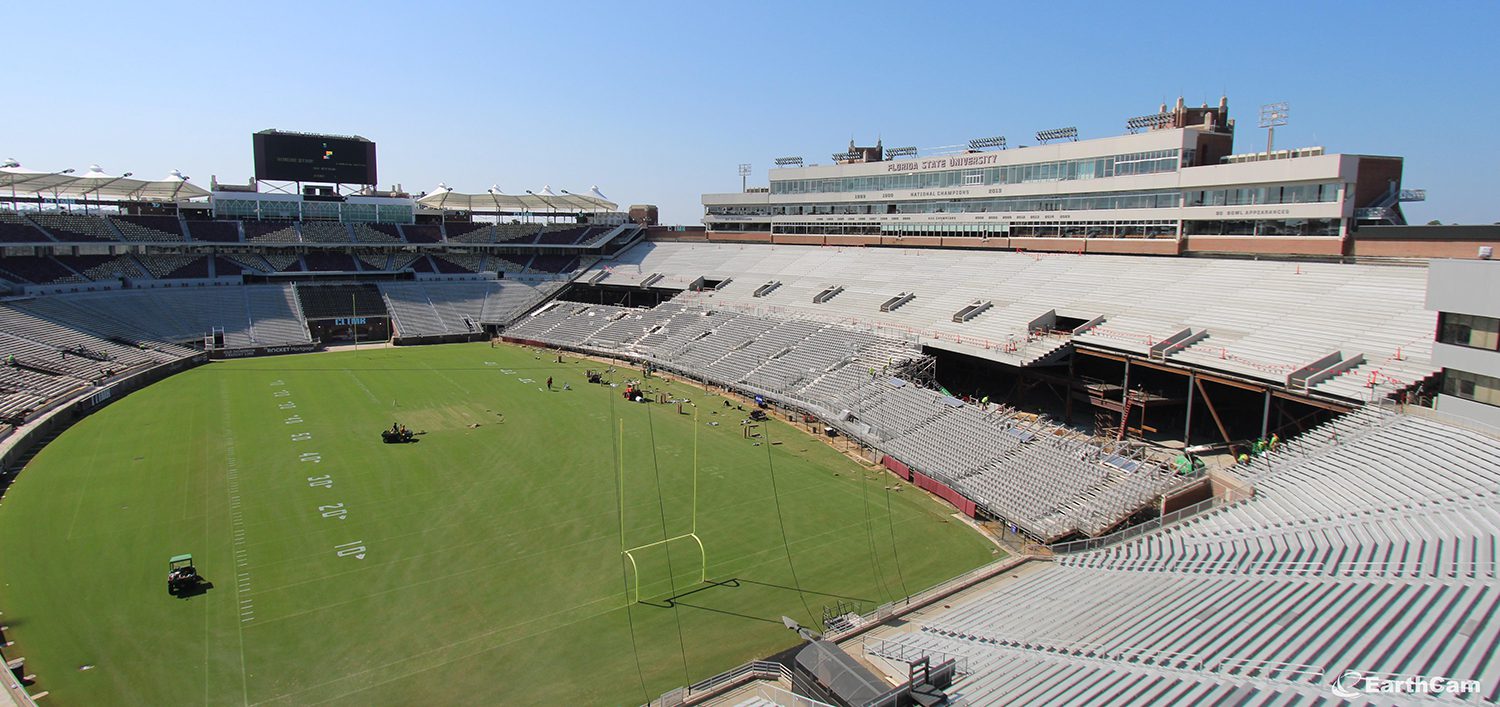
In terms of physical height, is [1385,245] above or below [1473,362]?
above

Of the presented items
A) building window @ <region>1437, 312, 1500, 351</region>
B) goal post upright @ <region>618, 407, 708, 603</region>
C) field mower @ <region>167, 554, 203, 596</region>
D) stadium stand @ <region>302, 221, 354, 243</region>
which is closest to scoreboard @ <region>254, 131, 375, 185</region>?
stadium stand @ <region>302, 221, 354, 243</region>

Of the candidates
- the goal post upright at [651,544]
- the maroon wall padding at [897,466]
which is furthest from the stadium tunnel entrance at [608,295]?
the goal post upright at [651,544]

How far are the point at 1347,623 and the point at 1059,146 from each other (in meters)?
34.4

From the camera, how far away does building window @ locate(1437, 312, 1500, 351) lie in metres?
16.9

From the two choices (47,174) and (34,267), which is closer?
(34,267)

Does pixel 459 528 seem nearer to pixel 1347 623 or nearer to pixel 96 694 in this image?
pixel 96 694

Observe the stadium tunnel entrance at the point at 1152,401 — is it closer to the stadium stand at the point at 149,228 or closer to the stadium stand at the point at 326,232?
the stadium stand at the point at 326,232

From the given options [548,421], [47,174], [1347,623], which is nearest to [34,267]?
→ [47,174]

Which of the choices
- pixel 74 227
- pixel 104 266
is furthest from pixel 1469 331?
pixel 74 227

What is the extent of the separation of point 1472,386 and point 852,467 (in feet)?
50.8

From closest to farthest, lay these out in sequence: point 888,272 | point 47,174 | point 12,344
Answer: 1. point 12,344
2. point 888,272
3. point 47,174

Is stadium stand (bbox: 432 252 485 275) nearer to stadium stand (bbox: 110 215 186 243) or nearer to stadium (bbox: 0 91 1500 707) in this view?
stadium (bbox: 0 91 1500 707)

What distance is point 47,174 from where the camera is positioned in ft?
169

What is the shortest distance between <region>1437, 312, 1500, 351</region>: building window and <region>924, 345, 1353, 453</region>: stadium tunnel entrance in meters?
3.37
